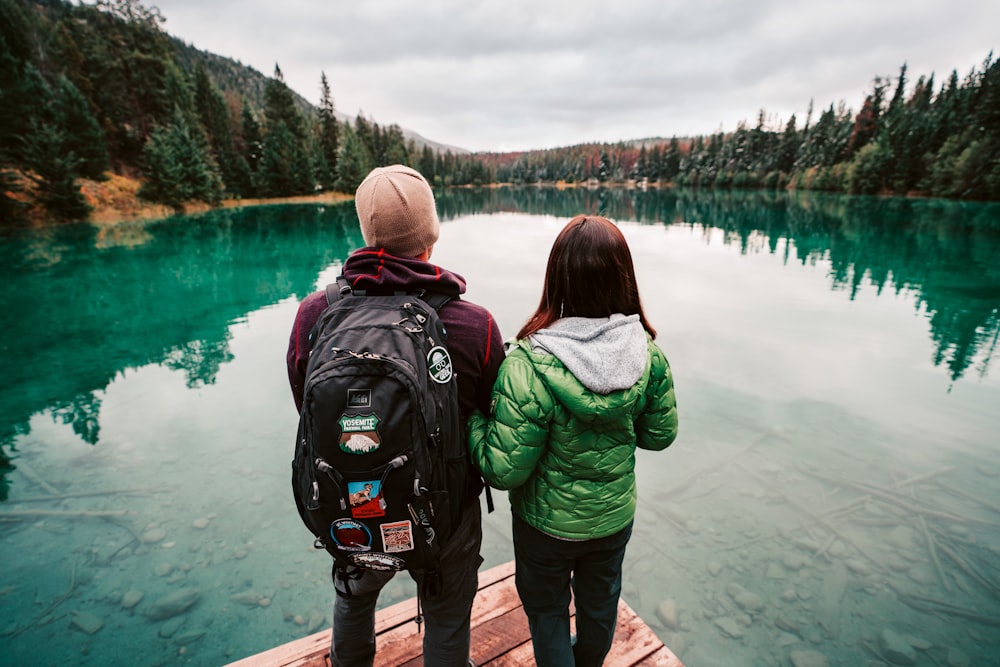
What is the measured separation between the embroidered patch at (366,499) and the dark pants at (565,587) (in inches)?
27.1

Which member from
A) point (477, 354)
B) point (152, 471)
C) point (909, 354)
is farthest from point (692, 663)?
point (909, 354)

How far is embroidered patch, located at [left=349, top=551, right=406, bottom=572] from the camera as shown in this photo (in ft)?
4.53

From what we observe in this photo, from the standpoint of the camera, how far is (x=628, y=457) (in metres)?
1.72

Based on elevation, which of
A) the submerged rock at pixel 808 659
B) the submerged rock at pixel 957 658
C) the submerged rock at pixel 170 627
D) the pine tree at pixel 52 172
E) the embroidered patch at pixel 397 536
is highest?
the pine tree at pixel 52 172

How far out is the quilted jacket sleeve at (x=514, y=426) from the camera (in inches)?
58.6

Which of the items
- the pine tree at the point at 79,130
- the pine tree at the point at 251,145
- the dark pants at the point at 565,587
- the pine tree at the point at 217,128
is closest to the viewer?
the dark pants at the point at 565,587

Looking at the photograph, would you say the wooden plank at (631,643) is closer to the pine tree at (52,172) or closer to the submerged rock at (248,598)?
the submerged rock at (248,598)

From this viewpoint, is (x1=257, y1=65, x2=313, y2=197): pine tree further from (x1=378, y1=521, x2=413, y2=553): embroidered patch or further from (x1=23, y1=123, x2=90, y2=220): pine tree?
(x1=378, y1=521, x2=413, y2=553): embroidered patch

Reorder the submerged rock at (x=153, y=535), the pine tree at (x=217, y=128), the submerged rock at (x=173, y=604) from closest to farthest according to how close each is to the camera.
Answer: the submerged rock at (x=173, y=604)
the submerged rock at (x=153, y=535)
the pine tree at (x=217, y=128)

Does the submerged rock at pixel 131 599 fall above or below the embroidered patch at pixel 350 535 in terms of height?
below

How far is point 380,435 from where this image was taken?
1.23 meters

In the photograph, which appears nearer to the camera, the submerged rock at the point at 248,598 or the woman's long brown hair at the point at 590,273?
the woman's long brown hair at the point at 590,273

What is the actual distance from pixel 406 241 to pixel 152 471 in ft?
16.7

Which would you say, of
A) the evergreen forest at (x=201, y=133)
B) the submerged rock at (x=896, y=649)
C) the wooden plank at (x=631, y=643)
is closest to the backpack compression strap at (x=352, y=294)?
the wooden plank at (x=631, y=643)
